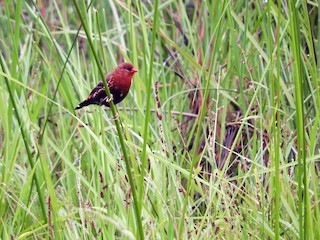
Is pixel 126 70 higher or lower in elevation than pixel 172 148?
higher

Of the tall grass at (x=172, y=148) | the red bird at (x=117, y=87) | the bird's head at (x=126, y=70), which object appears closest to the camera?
the tall grass at (x=172, y=148)

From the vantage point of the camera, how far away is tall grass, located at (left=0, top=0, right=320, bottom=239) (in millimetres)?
1422

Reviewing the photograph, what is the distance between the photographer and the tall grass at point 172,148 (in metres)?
1.42

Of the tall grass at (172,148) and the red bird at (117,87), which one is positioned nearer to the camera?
the tall grass at (172,148)

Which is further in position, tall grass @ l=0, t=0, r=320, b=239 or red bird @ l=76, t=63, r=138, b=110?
red bird @ l=76, t=63, r=138, b=110

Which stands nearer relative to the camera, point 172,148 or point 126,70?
point 126,70

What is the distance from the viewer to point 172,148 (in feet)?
6.79

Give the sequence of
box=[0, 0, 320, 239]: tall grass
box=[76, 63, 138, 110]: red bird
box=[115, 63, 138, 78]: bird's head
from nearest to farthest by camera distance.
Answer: box=[0, 0, 320, 239]: tall grass < box=[76, 63, 138, 110]: red bird < box=[115, 63, 138, 78]: bird's head

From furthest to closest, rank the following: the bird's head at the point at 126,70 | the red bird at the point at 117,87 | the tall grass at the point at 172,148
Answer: the bird's head at the point at 126,70 < the red bird at the point at 117,87 < the tall grass at the point at 172,148

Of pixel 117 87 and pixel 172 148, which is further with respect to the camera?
pixel 172 148

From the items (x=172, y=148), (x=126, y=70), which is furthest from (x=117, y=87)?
(x=172, y=148)

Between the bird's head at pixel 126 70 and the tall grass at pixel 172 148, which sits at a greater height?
the bird's head at pixel 126 70

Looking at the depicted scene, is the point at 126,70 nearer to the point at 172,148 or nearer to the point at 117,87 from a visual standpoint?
the point at 117,87

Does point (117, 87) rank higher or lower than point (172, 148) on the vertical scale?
higher
